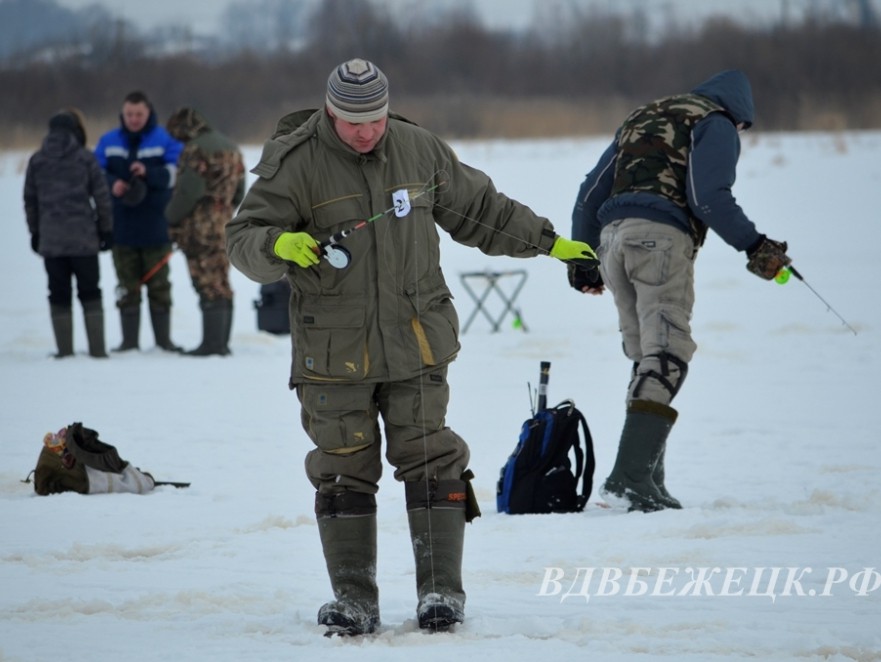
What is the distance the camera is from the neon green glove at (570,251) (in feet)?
13.1

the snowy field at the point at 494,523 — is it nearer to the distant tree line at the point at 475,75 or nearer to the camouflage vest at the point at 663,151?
the camouflage vest at the point at 663,151

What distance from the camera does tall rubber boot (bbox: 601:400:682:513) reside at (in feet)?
16.7

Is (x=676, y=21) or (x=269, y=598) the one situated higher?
(x=676, y=21)

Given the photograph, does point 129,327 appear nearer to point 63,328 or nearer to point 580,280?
point 63,328

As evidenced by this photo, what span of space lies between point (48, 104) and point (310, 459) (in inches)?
1150

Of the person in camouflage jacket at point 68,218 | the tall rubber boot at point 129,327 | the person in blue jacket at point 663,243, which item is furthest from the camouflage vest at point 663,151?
the tall rubber boot at point 129,327

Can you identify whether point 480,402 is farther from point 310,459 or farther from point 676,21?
point 676,21

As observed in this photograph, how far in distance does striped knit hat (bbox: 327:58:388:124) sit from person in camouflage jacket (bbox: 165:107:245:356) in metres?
5.92

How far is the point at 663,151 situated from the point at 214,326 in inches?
205

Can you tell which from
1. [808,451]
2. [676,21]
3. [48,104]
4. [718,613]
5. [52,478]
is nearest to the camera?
[718,613]

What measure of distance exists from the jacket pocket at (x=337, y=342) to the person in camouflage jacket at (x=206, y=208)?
5.94 m

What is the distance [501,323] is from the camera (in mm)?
11867

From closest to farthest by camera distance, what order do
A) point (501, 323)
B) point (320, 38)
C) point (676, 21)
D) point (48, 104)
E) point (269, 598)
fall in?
point (269, 598), point (501, 323), point (48, 104), point (320, 38), point (676, 21)

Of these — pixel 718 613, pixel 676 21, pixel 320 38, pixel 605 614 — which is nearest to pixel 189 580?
pixel 605 614
